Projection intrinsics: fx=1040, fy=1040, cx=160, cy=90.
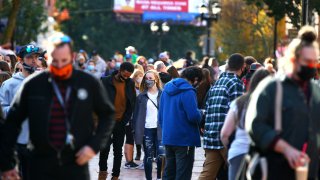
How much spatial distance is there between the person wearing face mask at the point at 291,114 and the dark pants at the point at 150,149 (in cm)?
710

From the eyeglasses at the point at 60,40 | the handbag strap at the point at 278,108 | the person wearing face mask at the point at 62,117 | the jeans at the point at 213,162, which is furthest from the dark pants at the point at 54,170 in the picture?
the jeans at the point at 213,162

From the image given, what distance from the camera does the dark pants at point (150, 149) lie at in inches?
587

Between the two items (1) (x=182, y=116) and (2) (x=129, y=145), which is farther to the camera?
(2) (x=129, y=145)

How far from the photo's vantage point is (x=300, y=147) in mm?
7676

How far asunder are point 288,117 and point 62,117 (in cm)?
166

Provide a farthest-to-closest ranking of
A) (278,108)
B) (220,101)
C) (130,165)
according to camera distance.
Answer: (130,165), (220,101), (278,108)

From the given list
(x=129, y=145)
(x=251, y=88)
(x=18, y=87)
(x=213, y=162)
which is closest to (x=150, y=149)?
(x=129, y=145)

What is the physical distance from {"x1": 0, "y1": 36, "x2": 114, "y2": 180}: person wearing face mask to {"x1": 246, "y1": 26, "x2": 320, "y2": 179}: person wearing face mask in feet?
3.96

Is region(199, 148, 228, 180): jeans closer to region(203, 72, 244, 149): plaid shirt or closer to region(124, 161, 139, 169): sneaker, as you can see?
region(203, 72, 244, 149): plaid shirt

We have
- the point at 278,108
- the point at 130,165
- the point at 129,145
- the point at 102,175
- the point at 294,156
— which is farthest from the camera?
the point at 130,165

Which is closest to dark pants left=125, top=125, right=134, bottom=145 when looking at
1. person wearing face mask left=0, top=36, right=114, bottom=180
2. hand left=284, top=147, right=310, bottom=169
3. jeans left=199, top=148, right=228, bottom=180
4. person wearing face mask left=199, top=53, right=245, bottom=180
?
jeans left=199, top=148, right=228, bottom=180

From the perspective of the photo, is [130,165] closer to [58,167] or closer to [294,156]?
[58,167]

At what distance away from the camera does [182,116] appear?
1275cm

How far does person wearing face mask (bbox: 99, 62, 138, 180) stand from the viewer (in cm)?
1528
